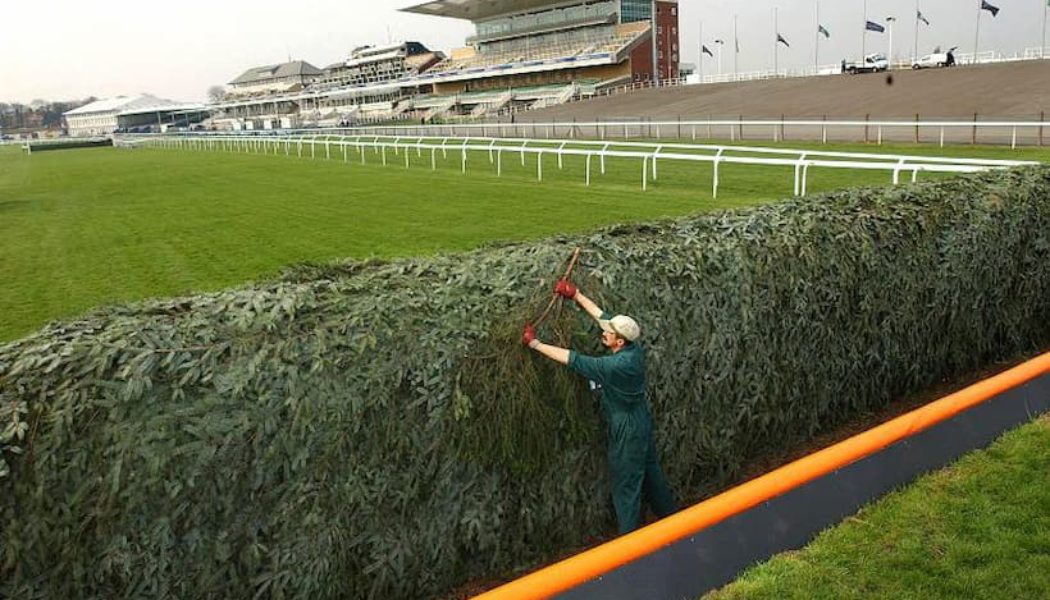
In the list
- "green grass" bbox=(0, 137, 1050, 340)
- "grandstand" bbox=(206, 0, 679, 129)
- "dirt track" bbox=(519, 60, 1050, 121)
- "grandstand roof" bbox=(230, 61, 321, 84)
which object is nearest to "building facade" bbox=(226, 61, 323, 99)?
"grandstand roof" bbox=(230, 61, 321, 84)

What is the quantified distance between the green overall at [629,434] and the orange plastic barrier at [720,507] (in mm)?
252

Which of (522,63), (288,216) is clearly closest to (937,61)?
(522,63)

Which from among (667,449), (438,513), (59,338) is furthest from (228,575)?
(667,449)

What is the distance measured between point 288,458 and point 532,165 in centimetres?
1855

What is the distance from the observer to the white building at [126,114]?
420ft

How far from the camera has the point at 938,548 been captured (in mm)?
3160

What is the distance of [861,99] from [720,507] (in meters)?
38.5

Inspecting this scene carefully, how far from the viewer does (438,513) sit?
3.06 metres

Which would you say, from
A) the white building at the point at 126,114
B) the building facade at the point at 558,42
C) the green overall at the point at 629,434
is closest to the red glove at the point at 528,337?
the green overall at the point at 629,434

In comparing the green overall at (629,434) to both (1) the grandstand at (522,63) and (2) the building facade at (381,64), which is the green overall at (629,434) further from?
(2) the building facade at (381,64)

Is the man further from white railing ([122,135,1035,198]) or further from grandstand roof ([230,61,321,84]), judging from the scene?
grandstand roof ([230,61,321,84])

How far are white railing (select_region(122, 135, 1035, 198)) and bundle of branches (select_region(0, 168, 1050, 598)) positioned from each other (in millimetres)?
4079

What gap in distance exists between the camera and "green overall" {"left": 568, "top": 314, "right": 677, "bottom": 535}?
3129mm

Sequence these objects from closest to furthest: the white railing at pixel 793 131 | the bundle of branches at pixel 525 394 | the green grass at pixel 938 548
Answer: the green grass at pixel 938 548 → the bundle of branches at pixel 525 394 → the white railing at pixel 793 131
